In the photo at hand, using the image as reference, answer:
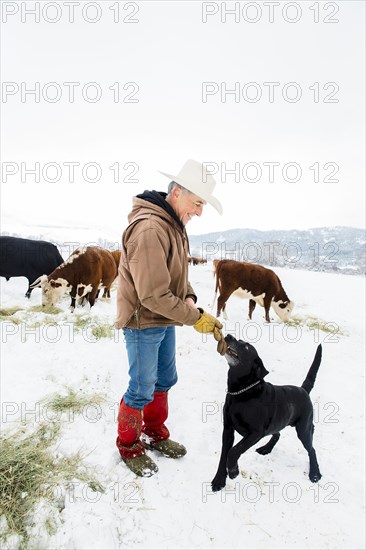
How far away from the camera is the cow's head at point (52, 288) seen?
7.98m

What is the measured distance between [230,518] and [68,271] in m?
6.68

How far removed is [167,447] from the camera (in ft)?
10.6

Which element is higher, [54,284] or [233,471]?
[54,284]

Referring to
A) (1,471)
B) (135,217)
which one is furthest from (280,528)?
(135,217)

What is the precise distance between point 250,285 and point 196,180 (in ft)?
23.1

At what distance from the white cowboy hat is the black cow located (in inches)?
307

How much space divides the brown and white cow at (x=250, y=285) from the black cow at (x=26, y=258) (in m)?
5.04

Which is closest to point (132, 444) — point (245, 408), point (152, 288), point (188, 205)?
point (245, 408)

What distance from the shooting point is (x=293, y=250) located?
8.35 metres

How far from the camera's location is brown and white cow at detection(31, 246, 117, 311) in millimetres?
8016

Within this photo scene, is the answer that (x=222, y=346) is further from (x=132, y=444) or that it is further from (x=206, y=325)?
(x=132, y=444)

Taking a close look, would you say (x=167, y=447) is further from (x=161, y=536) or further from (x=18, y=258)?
(x=18, y=258)

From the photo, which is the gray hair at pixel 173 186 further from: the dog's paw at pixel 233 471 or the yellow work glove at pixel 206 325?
the dog's paw at pixel 233 471

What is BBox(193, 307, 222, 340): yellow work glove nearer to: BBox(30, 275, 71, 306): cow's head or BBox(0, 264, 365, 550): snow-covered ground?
BBox(0, 264, 365, 550): snow-covered ground
